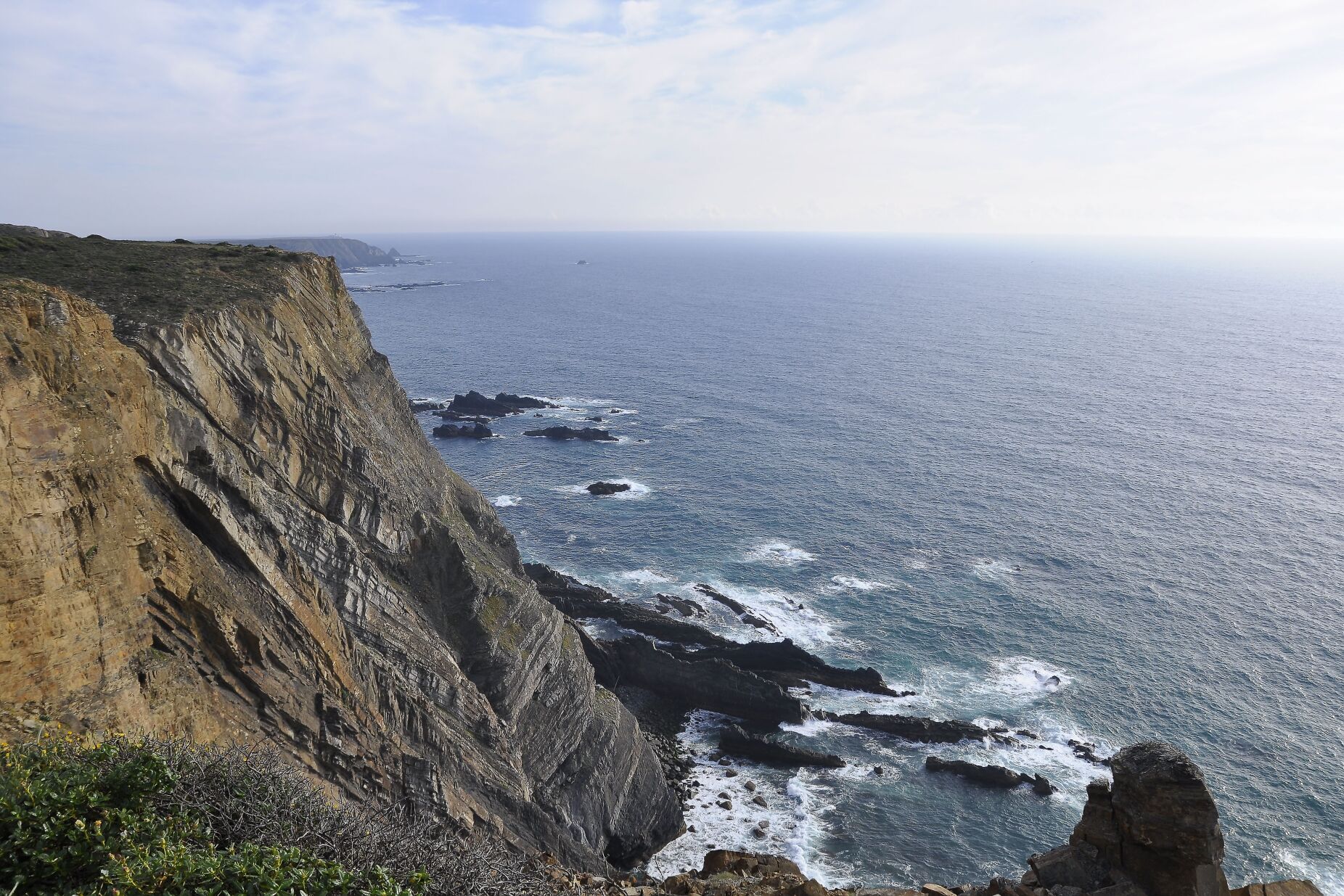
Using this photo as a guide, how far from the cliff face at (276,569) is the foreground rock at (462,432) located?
212 feet

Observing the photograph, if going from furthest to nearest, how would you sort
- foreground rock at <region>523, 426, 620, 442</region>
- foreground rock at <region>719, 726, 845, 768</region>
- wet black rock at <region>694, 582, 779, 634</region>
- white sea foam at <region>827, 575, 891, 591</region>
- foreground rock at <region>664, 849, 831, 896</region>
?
foreground rock at <region>523, 426, 620, 442</region> < white sea foam at <region>827, 575, 891, 591</region> < wet black rock at <region>694, 582, 779, 634</region> < foreground rock at <region>719, 726, 845, 768</region> < foreground rock at <region>664, 849, 831, 896</region>

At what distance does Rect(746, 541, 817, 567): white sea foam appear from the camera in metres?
77.7

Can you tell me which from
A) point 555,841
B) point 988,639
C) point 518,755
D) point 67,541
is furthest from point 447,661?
point 988,639

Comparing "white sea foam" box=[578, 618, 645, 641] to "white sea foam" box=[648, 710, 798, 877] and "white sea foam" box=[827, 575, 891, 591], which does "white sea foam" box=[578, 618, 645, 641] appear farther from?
"white sea foam" box=[827, 575, 891, 591]

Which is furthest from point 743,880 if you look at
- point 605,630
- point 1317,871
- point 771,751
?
point 605,630

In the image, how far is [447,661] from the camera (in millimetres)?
36375

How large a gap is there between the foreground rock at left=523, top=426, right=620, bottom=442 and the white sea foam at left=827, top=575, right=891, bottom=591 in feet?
155

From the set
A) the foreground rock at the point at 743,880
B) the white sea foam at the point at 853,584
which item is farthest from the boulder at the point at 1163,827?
the white sea foam at the point at 853,584

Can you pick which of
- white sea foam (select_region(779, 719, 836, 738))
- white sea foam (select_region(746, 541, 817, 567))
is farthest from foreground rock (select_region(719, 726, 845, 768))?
white sea foam (select_region(746, 541, 817, 567))

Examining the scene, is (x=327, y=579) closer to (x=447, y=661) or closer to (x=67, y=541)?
(x=447, y=661)

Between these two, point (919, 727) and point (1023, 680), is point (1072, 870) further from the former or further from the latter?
point (1023, 680)

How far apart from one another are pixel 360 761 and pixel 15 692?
12400 millimetres

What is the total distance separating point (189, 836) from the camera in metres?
13.5

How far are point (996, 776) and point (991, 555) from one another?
102ft
